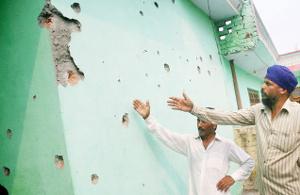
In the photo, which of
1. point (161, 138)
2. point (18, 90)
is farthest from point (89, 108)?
point (161, 138)

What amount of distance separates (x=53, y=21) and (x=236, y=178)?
217 cm

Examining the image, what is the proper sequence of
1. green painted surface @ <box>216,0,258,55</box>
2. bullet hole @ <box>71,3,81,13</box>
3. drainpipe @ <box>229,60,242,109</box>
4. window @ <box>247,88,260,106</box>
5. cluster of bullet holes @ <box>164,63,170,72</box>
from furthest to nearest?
window @ <box>247,88,260,106</box>, drainpipe @ <box>229,60,242,109</box>, green painted surface @ <box>216,0,258,55</box>, cluster of bullet holes @ <box>164,63,170,72</box>, bullet hole @ <box>71,3,81,13</box>

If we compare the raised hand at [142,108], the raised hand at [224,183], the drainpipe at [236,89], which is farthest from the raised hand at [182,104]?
the drainpipe at [236,89]

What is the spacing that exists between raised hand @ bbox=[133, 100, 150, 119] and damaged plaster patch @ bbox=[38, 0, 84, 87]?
2.26ft

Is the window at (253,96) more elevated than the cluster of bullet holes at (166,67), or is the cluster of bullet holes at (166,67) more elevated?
the window at (253,96)

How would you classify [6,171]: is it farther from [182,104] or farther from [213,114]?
[213,114]

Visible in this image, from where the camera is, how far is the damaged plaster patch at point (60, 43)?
2109 millimetres

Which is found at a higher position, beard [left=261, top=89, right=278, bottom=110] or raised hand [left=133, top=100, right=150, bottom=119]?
raised hand [left=133, top=100, right=150, bottom=119]

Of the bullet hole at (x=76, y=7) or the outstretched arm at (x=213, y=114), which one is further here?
the outstretched arm at (x=213, y=114)

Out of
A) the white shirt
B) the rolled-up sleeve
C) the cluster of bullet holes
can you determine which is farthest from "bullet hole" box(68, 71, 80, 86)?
the rolled-up sleeve

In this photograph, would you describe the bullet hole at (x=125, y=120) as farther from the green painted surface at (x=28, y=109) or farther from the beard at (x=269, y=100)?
the beard at (x=269, y=100)

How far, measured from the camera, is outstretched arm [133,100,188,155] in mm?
2736

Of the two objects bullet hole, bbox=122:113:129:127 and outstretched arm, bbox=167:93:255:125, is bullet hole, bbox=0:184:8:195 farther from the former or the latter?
outstretched arm, bbox=167:93:255:125

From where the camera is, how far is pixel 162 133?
112 inches
